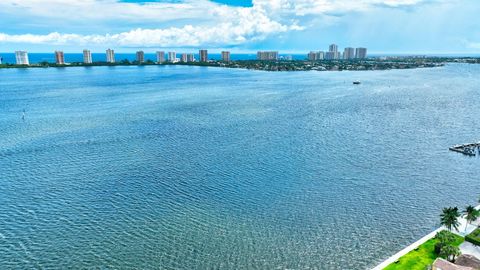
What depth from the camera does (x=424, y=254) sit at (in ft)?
100.0

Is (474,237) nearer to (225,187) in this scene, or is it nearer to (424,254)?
(424,254)

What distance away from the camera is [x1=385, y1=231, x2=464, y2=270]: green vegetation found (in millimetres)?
28719

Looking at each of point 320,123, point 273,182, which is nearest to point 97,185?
point 273,182

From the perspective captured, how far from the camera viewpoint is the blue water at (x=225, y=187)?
33.2 m

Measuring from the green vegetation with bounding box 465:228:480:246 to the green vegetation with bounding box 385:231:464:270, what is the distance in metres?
0.68

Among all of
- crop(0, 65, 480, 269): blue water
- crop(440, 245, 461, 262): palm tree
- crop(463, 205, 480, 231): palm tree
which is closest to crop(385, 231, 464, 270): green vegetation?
crop(440, 245, 461, 262): palm tree

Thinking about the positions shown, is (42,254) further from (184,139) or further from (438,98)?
(438,98)

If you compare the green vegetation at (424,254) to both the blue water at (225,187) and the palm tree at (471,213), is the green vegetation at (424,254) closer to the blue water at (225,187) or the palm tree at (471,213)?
the blue water at (225,187)

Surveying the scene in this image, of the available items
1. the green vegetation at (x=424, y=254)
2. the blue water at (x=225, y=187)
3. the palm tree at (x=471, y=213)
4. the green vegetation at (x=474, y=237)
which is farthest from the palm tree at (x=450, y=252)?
the palm tree at (x=471, y=213)

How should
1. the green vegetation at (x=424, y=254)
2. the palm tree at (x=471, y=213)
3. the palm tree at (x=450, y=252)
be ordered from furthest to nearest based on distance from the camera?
the palm tree at (x=471, y=213) < the green vegetation at (x=424, y=254) < the palm tree at (x=450, y=252)

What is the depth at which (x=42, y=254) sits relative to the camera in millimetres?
32562

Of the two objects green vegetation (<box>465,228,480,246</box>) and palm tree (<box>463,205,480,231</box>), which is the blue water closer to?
palm tree (<box>463,205,480,231</box>)

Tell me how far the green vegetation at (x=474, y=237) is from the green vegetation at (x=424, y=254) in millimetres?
681

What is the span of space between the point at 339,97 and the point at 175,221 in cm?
9853
